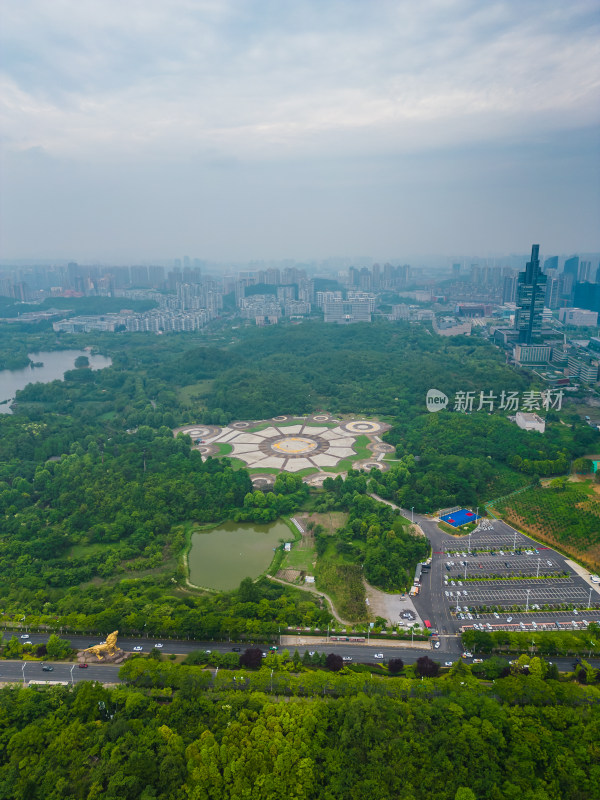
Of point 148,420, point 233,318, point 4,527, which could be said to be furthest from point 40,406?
point 233,318

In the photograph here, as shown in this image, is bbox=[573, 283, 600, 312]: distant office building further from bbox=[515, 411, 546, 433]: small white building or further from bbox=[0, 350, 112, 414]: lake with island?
bbox=[0, 350, 112, 414]: lake with island

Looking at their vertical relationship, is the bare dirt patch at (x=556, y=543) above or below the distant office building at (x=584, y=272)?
below

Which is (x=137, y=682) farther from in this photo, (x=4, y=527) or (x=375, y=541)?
(x=4, y=527)

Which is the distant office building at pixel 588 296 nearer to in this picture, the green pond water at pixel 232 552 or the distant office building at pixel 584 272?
the distant office building at pixel 584 272

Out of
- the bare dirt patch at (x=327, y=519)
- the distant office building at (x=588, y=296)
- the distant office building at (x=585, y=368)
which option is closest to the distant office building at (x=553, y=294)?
the distant office building at (x=588, y=296)

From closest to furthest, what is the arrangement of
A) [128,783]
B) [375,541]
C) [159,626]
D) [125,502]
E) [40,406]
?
1. [128,783]
2. [159,626]
3. [375,541]
4. [125,502]
5. [40,406]

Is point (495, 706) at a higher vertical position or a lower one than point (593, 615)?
higher

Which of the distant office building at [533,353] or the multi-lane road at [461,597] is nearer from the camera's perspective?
the multi-lane road at [461,597]
